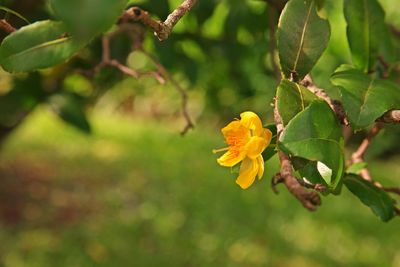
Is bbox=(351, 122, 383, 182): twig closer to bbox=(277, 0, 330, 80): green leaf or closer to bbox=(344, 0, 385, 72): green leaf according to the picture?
bbox=(344, 0, 385, 72): green leaf

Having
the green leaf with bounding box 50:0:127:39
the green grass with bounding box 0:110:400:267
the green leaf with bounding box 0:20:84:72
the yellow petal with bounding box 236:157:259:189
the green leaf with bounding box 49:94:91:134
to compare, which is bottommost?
the green grass with bounding box 0:110:400:267

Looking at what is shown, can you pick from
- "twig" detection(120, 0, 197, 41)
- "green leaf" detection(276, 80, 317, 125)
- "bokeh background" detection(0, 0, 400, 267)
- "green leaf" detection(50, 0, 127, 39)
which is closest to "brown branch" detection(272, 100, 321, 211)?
"green leaf" detection(276, 80, 317, 125)

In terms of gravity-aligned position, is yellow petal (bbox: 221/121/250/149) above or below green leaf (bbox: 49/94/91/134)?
above

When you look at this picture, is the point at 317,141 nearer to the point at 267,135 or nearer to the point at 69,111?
the point at 267,135

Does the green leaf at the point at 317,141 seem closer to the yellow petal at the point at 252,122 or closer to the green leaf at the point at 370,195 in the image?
the yellow petal at the point at 252,122

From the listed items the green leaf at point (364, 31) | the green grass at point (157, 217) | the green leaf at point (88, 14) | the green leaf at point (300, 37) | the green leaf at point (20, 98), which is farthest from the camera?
the green grass at point (157, 217)

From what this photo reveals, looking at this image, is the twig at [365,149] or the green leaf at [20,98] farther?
the green leaf at [20,98]

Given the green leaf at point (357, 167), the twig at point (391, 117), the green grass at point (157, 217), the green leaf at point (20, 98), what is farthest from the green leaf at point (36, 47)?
the green grass at point (157, 217)
